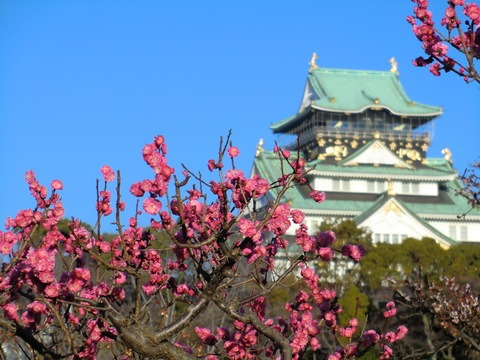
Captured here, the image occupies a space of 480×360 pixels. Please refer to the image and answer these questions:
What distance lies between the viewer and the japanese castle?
60.2m

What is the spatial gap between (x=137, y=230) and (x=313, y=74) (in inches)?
2340

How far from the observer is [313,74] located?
67375 mm

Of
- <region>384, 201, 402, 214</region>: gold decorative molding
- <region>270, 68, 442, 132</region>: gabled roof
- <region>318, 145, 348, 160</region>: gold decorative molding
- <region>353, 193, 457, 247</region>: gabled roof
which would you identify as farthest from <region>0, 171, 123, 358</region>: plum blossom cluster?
<region>270, 68, 442, 132</region>: gabled roof

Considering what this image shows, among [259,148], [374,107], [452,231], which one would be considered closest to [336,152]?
[374,107]

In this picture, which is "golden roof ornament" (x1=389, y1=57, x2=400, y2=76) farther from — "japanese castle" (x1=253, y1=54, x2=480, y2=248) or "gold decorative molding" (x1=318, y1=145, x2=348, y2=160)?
"gold decorative molding" (x1=318, y1=145, x2=348, y2=160)

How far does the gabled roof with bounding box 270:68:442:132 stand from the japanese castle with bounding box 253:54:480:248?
6cm

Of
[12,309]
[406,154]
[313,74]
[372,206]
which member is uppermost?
[313,74]

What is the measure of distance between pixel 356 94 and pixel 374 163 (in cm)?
525

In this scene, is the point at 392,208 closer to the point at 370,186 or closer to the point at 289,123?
the point at 370,186

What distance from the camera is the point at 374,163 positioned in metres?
63.8

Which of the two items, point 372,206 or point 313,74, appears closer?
point 372,206

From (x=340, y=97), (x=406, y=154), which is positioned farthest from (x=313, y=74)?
(x=406, y=154)

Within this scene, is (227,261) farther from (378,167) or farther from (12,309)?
(378,167)

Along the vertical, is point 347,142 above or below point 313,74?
below
